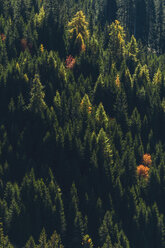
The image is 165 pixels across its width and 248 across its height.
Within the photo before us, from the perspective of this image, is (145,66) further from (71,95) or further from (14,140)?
(14,140)

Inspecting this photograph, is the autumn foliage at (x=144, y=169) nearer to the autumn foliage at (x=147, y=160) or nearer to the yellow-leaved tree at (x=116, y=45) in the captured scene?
the autumn foliage at (x=147, y=160)

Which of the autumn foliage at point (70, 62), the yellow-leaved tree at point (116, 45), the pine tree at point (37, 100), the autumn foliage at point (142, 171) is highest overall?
the yellow-leaved tree at point (116, 45)

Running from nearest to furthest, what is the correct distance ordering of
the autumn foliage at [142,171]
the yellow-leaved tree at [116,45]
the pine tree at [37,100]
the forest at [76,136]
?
the forest at [76,136] < the autumn foliage at [142,171] < the pine tree at [37,100] < the yellow-leaved tree at [116,45]

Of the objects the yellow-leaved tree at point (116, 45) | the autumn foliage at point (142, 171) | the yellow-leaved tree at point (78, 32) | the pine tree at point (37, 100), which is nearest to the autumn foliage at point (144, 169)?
the autumn foliage at point (142, 171)

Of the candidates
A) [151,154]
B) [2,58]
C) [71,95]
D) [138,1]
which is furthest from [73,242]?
[138,1]

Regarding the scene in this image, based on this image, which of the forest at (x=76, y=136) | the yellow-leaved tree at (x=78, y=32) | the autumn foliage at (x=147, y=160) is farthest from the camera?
the yellow-leaved tree at (x=78, y=32)

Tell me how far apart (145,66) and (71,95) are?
99.3 feet

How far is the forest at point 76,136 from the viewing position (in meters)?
68.6

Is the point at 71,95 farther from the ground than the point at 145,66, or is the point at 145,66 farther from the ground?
the point at 145,66

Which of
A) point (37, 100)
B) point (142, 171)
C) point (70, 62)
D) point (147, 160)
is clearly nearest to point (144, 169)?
point (142, 171)

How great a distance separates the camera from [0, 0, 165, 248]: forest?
68.6 meters

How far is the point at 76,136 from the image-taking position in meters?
82.4

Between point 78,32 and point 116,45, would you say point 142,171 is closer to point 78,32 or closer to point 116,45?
point 116,45

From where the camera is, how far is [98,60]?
350ft
